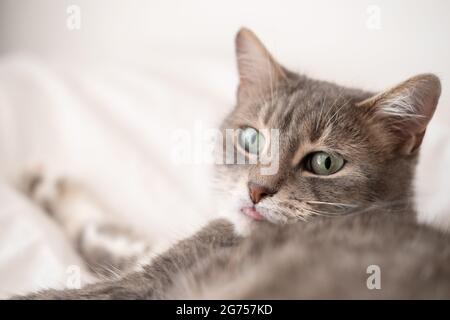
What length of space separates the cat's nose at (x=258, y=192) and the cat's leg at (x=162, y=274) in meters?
0.11

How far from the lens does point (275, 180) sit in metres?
1.09

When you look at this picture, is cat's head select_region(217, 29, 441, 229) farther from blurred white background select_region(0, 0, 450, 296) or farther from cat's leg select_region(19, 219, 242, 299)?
blurred white background select_region(0, 0, 450, 296)

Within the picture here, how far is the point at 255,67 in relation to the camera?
1399 mm

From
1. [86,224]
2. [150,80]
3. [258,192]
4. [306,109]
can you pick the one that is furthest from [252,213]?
[150,80]

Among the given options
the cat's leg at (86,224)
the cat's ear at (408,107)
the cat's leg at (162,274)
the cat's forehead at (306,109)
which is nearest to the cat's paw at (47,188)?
the cat's leg at (86,224)

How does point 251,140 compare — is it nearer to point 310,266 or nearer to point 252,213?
point 252,213

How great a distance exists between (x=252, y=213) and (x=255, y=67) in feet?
1.66

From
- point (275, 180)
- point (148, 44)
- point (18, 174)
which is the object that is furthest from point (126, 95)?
point (275, 180)

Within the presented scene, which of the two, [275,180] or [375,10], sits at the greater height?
[375,10]

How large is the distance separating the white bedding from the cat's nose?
632mm

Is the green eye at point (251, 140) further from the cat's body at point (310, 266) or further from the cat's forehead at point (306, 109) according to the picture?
the cat's body at point (310, 266)
